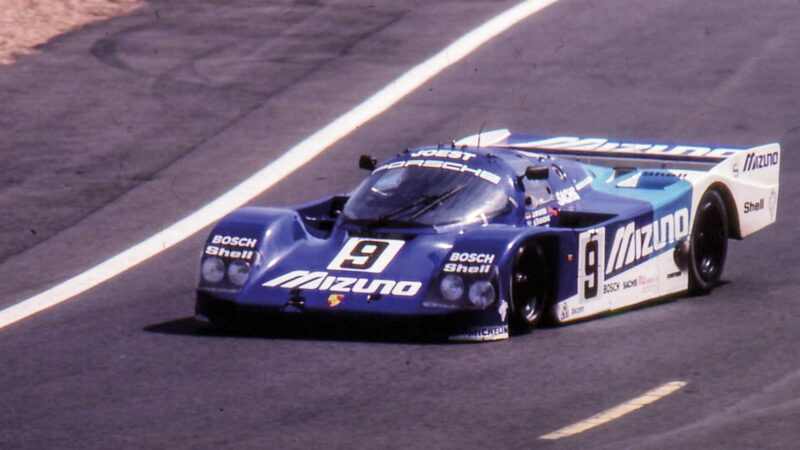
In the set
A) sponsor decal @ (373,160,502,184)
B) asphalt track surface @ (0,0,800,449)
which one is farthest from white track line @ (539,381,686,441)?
sponsor decal @ (373,160,502,184)

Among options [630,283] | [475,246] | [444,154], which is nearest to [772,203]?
[630,283]

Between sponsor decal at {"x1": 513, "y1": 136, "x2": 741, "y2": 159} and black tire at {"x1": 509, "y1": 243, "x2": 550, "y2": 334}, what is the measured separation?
3.31 metres

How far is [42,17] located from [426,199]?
13413 mm

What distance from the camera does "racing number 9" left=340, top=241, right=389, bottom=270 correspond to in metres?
→ 11.4

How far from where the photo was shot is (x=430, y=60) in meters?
22.4

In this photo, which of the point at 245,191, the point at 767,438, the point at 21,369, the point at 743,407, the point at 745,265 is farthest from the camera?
the point at 245,191

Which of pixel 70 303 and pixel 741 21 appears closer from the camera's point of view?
pixel 70 303

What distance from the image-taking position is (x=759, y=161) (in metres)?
14.3

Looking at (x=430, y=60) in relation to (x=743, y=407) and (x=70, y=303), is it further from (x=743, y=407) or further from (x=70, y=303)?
(x=743, y=407)

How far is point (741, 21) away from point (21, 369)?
15947 millimetres

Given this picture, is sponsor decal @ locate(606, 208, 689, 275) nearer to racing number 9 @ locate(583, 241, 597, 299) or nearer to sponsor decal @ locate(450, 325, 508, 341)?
racing number 9 @ locate(583, 241, 597, 299)

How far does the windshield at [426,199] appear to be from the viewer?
11836mm

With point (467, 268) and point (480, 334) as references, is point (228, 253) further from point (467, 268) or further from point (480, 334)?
point (480, 334)

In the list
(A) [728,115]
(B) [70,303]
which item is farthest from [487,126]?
(B) [70,303]
